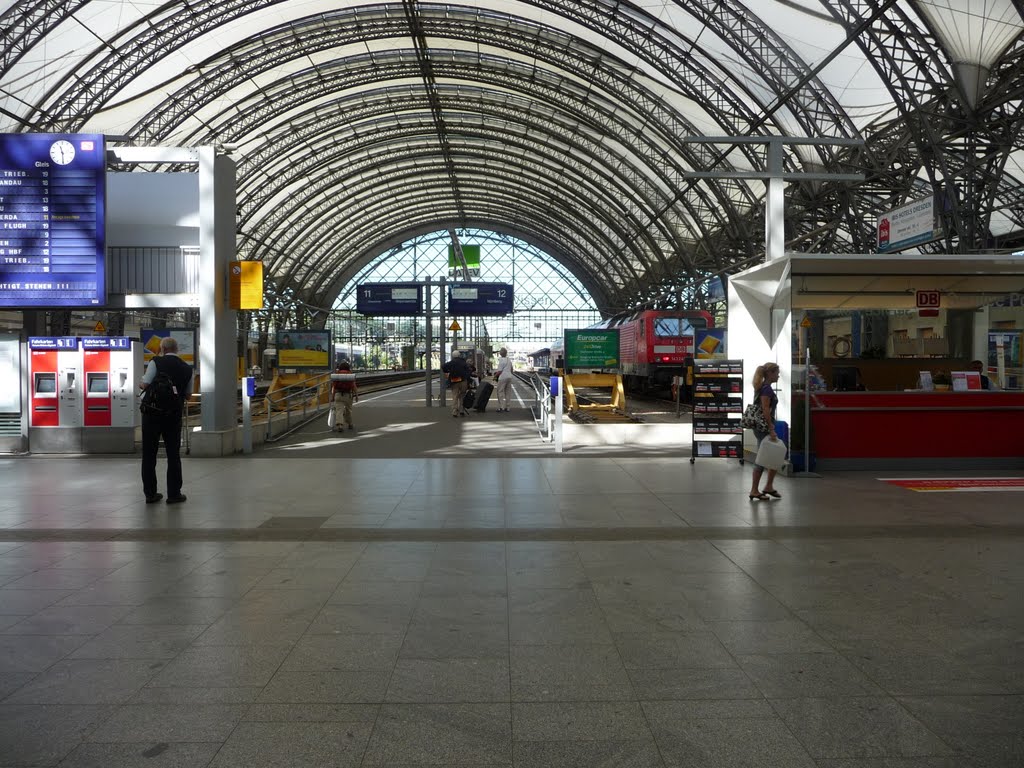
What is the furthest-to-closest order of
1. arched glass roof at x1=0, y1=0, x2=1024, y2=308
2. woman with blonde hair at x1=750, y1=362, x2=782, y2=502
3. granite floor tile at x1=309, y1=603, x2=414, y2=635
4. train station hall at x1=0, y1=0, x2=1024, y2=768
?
arched glass roof at x1=0, y1=0, x2=1024, y2=308 < woman with blonde hair at x1=750, y1=362, x2=782, y2=502 < granite floor tile at x1=309, y1=603, x2=414, y2=635 < train station hall at x1=0, y1=0, x2=1024, y2=768

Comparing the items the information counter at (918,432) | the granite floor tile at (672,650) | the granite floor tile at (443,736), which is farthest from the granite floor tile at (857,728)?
the information counter at (918,432)

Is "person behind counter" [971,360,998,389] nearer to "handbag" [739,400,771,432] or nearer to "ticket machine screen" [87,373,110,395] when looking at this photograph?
"handbag" [739,400,771,432]

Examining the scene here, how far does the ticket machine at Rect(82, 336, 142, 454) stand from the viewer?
1459cm

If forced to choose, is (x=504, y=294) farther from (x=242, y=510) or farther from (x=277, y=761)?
(x=277, y=761)

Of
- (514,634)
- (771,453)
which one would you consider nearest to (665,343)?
(771,453)

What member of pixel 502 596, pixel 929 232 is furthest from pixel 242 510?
pixel 929 232

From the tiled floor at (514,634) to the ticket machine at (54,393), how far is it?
17.9 ft

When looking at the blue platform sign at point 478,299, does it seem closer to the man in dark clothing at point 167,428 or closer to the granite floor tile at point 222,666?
the man in dark clothing at point 167,428

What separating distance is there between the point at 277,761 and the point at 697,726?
177 centimetres

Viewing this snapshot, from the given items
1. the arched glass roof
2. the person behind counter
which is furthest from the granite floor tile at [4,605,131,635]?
the arched glass roof

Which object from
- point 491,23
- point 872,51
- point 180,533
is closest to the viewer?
point 180,533

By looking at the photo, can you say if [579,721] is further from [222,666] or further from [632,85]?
[632,85]

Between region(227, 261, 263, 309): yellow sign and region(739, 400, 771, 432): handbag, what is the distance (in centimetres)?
847

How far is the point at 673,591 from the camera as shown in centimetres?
605
